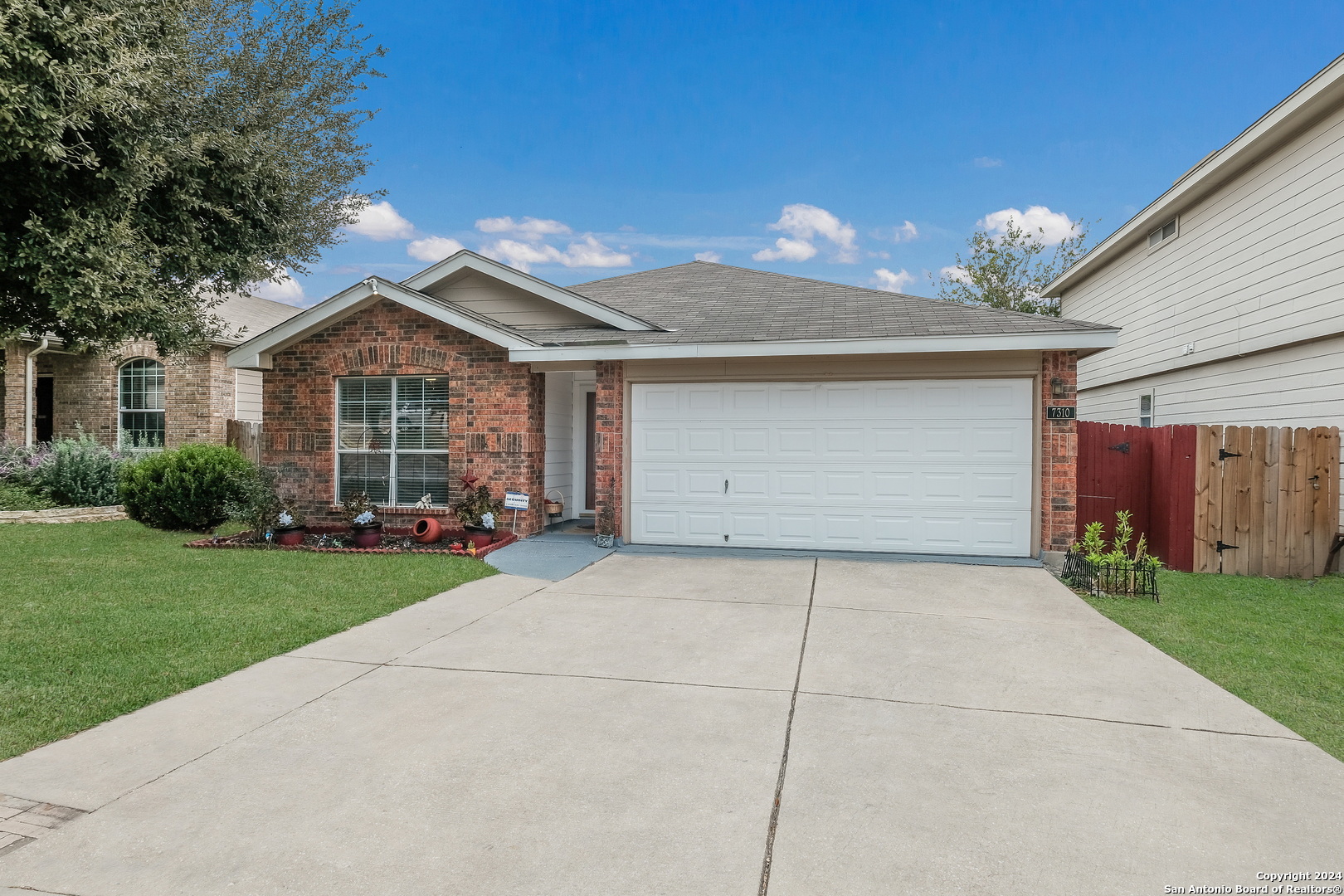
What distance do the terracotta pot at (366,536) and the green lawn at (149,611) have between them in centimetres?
54

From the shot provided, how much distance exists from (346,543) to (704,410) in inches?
206

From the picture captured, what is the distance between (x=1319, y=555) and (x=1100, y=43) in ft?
54.9

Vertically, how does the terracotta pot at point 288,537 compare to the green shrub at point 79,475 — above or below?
below

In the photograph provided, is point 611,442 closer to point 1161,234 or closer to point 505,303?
point 505,303

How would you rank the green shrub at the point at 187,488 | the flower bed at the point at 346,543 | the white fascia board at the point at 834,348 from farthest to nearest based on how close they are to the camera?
the green shrub at the point at 187,488 < the flower bed at the point at 346,543 < the white fascia board at the point at 834,348

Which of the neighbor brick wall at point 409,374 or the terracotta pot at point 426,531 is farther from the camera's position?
the neighbor brick wall at point 409,374

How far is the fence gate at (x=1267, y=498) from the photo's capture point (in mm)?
8695

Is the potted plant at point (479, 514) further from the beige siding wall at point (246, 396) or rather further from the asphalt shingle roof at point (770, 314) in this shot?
the beige siding wall at point (246, 396)

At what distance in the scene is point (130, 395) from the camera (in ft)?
53.6

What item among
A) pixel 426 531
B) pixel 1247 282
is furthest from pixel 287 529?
pixel 1247 282

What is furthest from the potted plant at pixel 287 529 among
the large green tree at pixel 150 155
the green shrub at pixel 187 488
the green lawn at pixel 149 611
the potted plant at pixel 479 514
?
the large green tree at pixel 150 155

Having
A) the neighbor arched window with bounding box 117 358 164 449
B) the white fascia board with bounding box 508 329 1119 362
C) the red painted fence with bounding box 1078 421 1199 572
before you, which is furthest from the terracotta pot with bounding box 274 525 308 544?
the red painted fence with bounding box 1078 421 1199 572

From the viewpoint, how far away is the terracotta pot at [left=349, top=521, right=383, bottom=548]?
399 inches

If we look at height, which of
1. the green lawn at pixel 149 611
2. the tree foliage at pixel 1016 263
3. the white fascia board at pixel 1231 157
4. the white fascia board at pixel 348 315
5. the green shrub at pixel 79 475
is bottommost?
the green lawn at pixel 149 611
